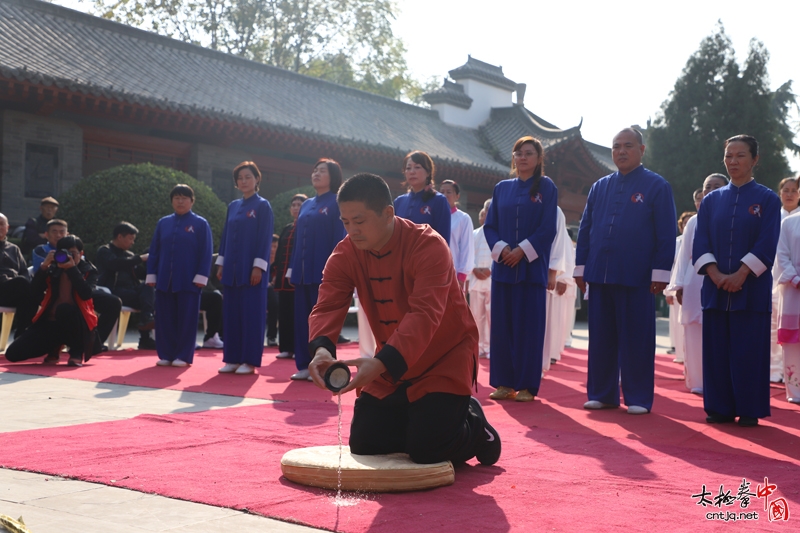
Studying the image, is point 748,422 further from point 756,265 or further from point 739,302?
point 756,265

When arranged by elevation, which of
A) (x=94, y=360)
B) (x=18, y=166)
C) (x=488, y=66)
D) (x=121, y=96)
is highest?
(x=488, y=66)

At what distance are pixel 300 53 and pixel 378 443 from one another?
3376 centimetres

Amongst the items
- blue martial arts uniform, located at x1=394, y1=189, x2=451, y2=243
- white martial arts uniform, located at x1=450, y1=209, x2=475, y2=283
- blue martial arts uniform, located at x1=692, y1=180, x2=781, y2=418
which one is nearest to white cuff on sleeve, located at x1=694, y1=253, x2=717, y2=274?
blue martial arts uniform, located at x1=692, y1=180, x2=781, y2=418

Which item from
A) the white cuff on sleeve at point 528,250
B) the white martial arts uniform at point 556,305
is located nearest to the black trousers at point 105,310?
the white martial arts uniform at point 556,305

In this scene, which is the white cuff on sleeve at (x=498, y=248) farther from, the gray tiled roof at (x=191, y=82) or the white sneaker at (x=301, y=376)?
the gray tiled roof at (x=191, y=82)

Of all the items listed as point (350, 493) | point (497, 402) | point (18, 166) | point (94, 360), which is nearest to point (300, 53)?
point (18, 166)

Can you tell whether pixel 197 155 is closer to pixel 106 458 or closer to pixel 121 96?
pixel 121 96

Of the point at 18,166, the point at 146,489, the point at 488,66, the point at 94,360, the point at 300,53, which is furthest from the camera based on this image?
the point at 300,53

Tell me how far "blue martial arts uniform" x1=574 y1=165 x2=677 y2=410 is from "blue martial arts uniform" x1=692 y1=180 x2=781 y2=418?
11.5 inches

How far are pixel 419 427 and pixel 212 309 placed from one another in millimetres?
7476

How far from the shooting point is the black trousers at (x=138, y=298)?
31.8 ft

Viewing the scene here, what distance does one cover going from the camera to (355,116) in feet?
72.1

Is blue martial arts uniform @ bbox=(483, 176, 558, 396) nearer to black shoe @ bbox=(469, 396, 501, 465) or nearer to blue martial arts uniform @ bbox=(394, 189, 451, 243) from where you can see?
blue martial arts uniform @ bbox=(394, 189, 451, 243)

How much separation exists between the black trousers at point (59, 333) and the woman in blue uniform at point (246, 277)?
1.39m
